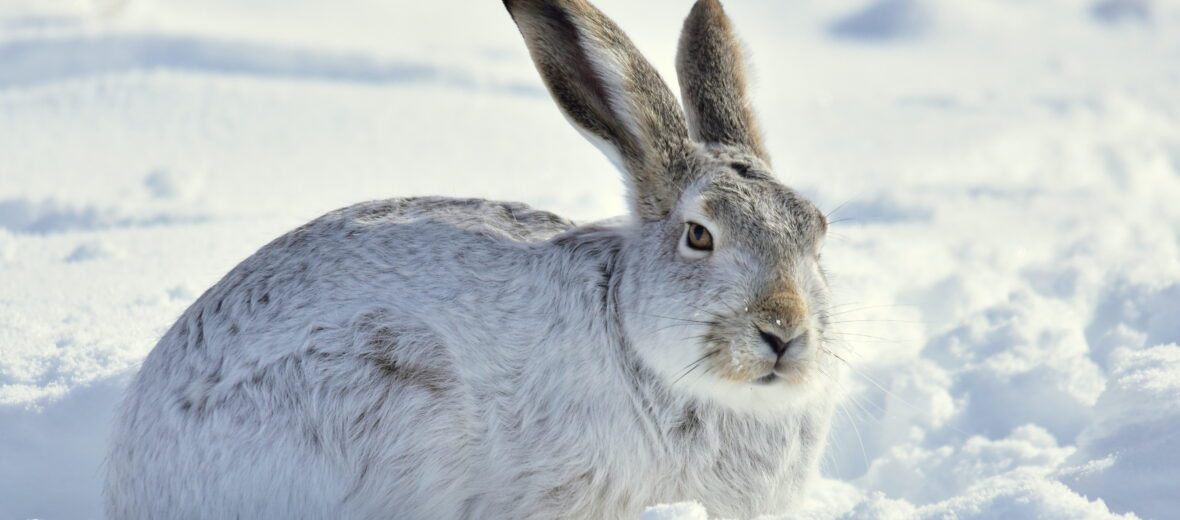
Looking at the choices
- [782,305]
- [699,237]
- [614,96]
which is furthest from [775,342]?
[614,96]

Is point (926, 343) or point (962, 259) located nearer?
point (926, 343)

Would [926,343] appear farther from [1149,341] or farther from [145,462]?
[145,462]

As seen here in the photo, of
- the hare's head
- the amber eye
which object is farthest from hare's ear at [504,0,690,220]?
the amber eye

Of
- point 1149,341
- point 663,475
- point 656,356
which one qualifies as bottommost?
point 663,475

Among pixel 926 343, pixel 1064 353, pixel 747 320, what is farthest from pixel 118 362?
pixel 1064 353

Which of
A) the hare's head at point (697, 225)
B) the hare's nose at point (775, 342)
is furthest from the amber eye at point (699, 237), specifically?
the hare's nose at point (775, 342)

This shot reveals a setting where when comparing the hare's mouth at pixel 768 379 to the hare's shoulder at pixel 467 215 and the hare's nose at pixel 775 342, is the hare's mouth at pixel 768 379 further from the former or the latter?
the hare's shoulder at pixel 467 215

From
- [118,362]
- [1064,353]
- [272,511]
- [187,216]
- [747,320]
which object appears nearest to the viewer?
[747,320]

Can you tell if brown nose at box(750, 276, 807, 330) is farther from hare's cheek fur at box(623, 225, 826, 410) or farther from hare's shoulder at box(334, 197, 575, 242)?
hare's shoulder at box(334, 197, 575, 242)
